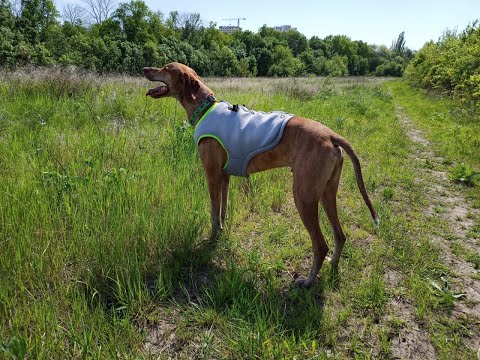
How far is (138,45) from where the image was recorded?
43.2m

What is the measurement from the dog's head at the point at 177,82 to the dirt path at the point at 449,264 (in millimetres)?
2819

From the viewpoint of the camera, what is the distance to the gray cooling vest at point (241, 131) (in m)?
2.96

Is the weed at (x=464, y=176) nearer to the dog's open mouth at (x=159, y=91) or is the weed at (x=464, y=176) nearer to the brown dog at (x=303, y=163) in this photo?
the brown dog at (x=303, y=163)

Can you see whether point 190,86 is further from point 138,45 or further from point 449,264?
point 138,45

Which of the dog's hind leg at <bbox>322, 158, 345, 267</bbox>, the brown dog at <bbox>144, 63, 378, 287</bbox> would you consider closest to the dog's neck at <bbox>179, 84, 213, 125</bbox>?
the brown dog at <bbox>144, 63, 378, 287</bbox>

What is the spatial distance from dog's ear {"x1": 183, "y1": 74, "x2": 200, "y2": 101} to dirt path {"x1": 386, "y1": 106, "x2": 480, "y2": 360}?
277cm

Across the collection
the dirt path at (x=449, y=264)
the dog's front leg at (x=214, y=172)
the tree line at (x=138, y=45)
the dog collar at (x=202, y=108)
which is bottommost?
the dirt path at (x=449, y=264)

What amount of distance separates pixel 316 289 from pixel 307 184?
37.5 inches

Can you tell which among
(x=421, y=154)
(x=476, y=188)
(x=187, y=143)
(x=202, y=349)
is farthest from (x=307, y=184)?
(x=421, y=154)

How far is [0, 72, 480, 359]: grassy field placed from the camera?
2.12 m

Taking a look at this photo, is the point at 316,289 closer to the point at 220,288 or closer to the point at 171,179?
the point at 220,288

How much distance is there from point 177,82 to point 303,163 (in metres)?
1.79

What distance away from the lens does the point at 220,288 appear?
Answer: 2545mm

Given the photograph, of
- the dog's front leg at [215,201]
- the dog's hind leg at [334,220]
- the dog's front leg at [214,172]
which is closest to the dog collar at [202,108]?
the dog's front leg at [214,172]
